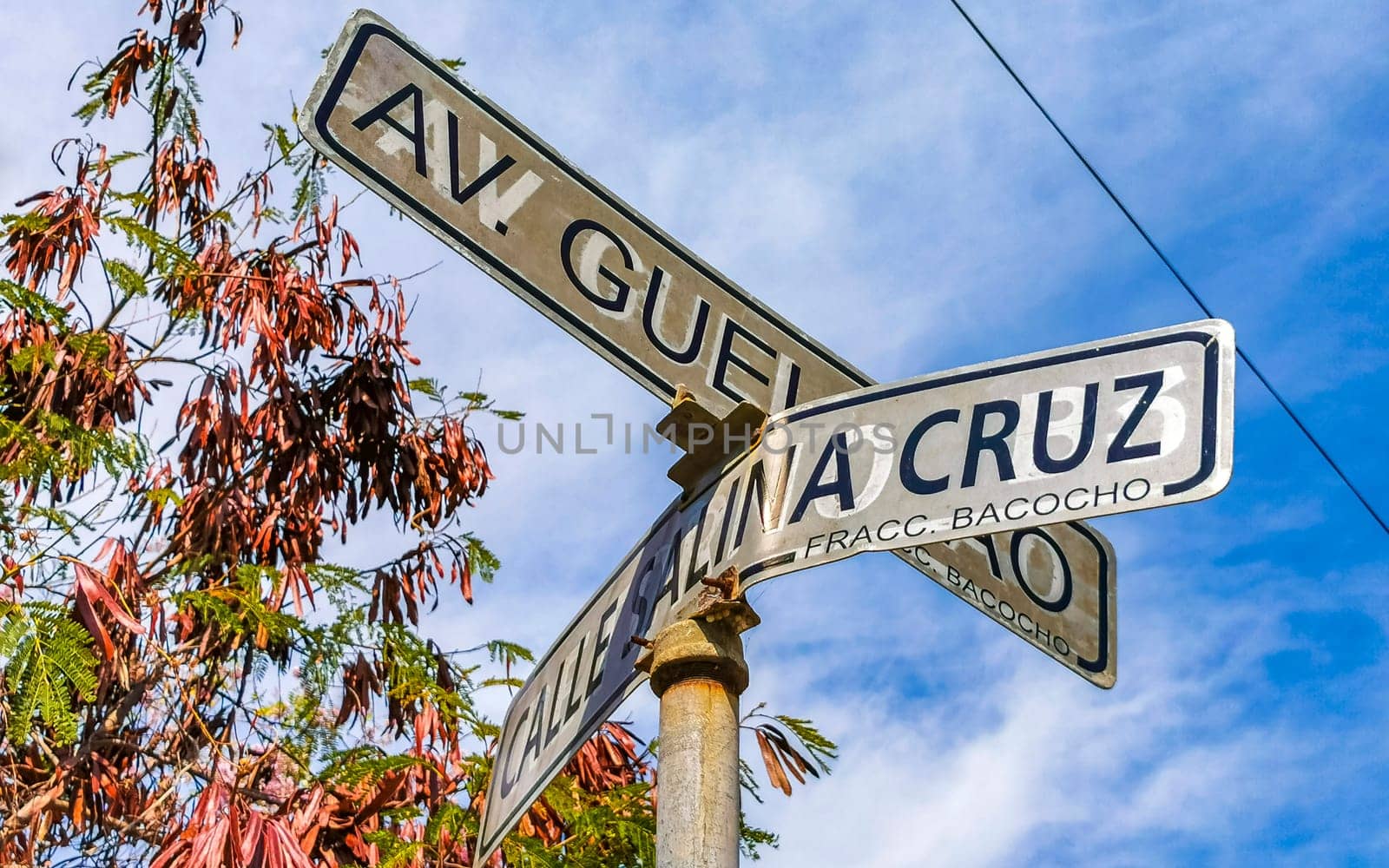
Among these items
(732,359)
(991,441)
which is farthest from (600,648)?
(991,441)

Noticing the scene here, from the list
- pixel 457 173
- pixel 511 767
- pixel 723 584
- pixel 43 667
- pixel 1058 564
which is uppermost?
pixel 457 173

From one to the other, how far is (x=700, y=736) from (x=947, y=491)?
49 centimetres

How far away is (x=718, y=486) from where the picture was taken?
2.57 meters

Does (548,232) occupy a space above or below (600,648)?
above

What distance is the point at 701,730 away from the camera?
228 centimetres

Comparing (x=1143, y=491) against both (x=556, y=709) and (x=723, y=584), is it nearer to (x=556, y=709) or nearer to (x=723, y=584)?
(x=723, y=584)

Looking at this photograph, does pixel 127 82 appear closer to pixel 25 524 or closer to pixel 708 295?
pixel 25 524

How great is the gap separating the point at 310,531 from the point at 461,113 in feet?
14.7

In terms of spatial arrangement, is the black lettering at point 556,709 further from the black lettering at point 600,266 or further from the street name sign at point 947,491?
the black lettering at point 600,266

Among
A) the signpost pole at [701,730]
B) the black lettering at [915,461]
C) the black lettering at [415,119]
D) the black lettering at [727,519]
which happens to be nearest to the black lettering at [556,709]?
the signpost pole at [701,730]

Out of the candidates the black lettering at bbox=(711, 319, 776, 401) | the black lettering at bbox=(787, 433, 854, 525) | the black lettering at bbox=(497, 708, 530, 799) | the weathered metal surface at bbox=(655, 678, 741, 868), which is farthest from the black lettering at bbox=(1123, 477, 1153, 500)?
the black lettering at bbox=(497, 708, 530, 799)

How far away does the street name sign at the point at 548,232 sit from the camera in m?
2.64

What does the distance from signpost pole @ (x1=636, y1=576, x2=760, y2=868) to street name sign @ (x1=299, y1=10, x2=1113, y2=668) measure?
40 centimetres

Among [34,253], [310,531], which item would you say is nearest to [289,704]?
[310,531]
